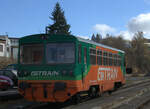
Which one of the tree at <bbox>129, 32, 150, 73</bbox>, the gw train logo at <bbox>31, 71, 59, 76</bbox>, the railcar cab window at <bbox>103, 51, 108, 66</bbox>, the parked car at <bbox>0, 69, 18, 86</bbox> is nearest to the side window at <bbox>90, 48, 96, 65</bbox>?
the railcar cab window at <bbox>103, 51, 108, 66</bbox>

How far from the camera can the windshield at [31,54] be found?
37.0 ft

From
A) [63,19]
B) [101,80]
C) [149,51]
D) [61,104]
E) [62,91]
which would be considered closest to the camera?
[62,91]

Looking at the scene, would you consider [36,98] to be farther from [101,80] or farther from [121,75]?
[121,75]

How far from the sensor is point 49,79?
10812mm

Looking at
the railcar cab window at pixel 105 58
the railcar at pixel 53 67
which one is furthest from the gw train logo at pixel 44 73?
the railcar cab window at pixel 105 58

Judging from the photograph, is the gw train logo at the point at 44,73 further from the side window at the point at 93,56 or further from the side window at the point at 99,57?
the side window at the point at 99,57

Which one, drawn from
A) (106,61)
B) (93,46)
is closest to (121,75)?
(106,61)

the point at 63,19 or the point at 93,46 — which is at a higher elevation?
the point at 63,19

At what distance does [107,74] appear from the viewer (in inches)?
599

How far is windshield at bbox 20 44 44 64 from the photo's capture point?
11266 millimetres

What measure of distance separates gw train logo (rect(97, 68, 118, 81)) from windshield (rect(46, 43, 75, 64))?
333cm

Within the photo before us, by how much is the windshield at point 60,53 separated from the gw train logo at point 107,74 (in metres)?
3.33

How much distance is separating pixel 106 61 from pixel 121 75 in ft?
13.1

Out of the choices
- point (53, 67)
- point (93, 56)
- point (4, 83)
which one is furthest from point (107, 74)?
point (4, 83)
